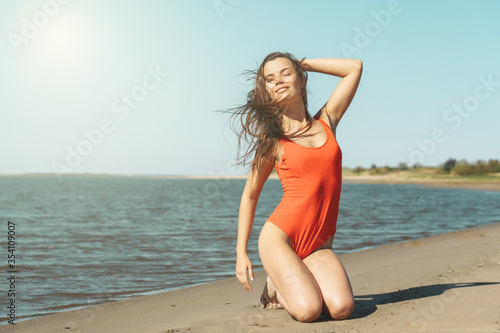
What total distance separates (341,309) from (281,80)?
180cm

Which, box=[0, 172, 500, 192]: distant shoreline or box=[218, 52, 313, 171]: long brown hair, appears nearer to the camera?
box=[218, 52, 313, 171]: long brown hair

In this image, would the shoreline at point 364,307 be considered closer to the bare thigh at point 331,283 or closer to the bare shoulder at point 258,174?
the bare thigh at point 331,283

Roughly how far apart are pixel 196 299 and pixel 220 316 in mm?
1419

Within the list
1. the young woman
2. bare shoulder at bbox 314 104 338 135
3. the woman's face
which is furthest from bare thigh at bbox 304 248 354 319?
the woman's face

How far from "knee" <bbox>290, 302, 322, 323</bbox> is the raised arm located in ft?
4.67

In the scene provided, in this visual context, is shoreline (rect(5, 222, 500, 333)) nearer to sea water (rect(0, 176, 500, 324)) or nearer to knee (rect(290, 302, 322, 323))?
knee (rect(290, 302, 322, 323))

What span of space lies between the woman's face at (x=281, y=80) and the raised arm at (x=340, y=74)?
0.63ft

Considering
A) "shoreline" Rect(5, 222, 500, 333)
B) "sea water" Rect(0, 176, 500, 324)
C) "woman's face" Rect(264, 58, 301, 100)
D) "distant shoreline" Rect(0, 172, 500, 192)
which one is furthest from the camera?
"distant shoreline" Rect(0, 172, 500, 192)

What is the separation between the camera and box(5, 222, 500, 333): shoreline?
3314 millimetres

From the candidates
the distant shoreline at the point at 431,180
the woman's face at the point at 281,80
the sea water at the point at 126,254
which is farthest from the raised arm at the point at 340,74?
the distant shoreline at the point at 431,180

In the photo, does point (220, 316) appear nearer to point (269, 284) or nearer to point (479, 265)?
point (269, 284)

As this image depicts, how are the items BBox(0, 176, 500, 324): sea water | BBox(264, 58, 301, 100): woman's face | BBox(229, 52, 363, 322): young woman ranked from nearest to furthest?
1. BBox(229, 52, 363, 322): young woman
2. BBox(264, 58, 301, 100): woman's face
3. BBox(0, 176, 500, 324): sea water

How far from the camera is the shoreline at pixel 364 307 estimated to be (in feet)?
10.9

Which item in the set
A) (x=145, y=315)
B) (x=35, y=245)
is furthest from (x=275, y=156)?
(x=35, y=245)
